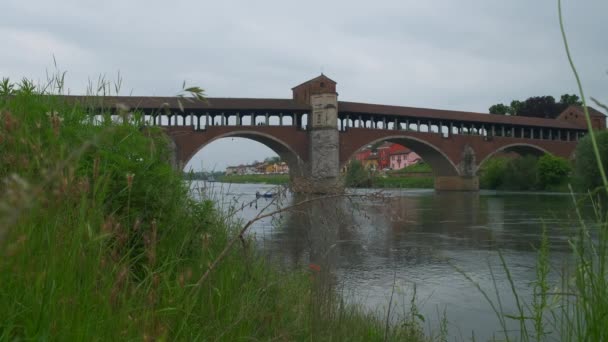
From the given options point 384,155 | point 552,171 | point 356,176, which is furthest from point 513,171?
point 356,176

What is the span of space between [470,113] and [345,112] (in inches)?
548

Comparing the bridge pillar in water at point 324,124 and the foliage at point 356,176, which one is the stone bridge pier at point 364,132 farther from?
the foliage at point 356,176

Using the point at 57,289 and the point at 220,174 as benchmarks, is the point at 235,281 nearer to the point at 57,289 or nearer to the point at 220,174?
the point at 220,174

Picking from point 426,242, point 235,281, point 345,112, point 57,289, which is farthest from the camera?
point 345,112

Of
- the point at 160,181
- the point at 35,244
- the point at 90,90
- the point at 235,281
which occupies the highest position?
the point at 90,90

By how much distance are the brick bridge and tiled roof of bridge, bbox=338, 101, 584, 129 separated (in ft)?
0.30

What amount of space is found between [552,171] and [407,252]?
38567 millimetres

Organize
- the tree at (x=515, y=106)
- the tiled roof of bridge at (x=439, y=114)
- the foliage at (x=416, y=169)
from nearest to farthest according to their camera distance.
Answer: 1. the tiled roof of bridge at (x=439, y=114)
2. the foliage at (x=416, y=169)
3. the tree at (x=515, y=106)

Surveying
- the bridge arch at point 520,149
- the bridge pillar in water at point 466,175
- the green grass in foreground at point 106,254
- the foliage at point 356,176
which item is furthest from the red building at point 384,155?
the bridge arch at point 520,149

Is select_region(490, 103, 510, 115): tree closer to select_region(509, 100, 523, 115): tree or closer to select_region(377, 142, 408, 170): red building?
select_region(509, 100, 523, 115): tree

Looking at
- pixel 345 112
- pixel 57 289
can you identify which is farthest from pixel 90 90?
pixel 345 112

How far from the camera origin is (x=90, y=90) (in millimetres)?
4266

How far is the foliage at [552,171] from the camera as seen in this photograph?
44.8 metres

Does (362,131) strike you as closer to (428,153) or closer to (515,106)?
(428,153)
